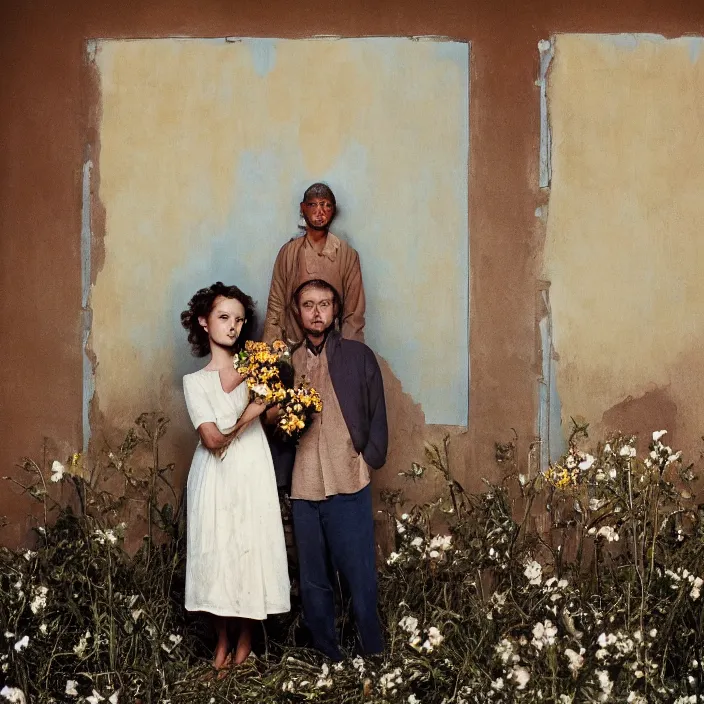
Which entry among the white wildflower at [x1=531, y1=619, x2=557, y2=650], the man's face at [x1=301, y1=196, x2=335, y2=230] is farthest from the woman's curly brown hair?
the white wildflower at [x1=531, y1=619, x2=557, y2=650]

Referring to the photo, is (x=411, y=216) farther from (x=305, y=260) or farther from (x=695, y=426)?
(x=695, y=426)

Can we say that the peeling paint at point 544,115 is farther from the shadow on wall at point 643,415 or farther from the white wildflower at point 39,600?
the white wildflower at point 39,600

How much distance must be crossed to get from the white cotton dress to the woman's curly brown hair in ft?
1.12

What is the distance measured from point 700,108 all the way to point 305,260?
204 centimetres

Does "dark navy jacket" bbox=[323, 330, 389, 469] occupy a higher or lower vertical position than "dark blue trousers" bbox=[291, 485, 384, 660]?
higher

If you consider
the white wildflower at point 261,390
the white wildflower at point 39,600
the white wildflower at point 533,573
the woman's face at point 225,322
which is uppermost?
the woman's face at point 225,322

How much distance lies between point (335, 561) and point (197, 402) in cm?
90

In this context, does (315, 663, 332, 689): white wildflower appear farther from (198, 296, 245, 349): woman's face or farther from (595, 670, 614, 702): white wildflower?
(198, 296, 245, 349): woman's face

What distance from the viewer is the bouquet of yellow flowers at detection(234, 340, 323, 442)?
184 inches

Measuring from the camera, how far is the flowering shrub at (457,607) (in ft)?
13.6

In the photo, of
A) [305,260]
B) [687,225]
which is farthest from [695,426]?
[305,260]

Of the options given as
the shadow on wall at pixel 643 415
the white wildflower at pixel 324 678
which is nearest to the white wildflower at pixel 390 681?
the white wildflower at pixel 324 678

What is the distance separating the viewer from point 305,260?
5.24 metres

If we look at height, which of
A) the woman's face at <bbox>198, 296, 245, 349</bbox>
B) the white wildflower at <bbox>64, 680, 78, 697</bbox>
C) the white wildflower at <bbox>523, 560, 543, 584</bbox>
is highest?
the woman's face at <bbox>198, 296, 245, 349</bbox>
